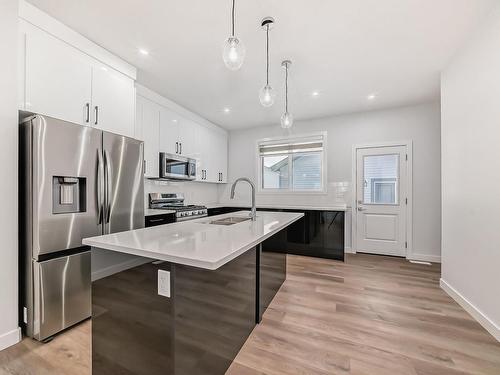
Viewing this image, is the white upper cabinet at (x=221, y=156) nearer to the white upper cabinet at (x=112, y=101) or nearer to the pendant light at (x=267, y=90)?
the white upper cabinet at (x=112, y=101)

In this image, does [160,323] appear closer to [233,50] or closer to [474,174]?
[233,50]

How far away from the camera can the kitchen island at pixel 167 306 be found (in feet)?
3.70

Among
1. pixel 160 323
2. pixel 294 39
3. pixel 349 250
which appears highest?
pixel 294 39

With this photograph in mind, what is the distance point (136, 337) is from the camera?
1.25 metres

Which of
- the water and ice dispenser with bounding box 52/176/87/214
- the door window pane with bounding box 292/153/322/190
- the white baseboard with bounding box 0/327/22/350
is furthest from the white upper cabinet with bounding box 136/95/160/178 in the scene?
the door window pane with bounding box 292/153/322/190

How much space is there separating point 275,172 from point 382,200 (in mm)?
2183

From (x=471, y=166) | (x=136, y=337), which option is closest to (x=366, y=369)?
(x=136, y=337)

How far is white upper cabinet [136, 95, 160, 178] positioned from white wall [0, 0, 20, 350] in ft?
4.89

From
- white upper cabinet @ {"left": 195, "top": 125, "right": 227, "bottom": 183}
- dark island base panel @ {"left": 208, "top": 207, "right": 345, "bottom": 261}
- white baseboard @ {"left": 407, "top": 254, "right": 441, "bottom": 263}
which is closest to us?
white baseboard @ {"left": 407, "top": 254, "right": 441, "bottom": 263}

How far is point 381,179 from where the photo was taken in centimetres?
419

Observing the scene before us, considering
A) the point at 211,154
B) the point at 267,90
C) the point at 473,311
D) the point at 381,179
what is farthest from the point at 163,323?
the point at 381,179

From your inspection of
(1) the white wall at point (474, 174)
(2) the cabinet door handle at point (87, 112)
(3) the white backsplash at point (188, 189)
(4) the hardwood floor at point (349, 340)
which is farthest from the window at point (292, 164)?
(2) the cabinet door handle at point (87, 112)

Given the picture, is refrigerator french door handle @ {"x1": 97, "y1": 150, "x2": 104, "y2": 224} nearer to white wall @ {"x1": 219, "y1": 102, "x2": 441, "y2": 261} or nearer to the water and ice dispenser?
the water and ice dispenser

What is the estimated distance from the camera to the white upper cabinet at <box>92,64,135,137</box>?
2365 mm
